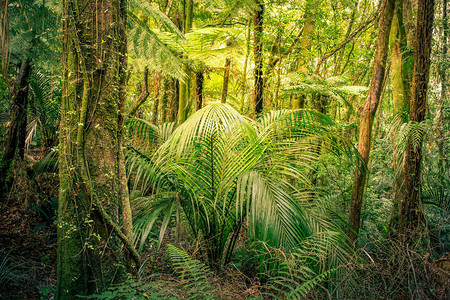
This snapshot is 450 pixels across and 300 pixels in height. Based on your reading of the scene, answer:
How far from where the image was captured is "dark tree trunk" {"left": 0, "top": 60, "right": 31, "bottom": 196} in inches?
157

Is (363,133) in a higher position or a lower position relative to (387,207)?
higher

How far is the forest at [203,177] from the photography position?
1696mm

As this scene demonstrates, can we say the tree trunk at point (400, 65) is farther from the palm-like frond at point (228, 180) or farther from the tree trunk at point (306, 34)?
the palm-like frond at point (228, 180)

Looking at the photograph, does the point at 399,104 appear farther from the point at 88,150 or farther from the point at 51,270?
the point at 51,270

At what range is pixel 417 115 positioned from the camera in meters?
2.91

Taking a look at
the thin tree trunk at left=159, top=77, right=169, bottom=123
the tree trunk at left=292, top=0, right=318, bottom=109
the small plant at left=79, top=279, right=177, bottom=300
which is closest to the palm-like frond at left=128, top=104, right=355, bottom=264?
the small plant at left=79, top=279, right=177, bottom=300

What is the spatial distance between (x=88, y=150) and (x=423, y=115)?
3350mm

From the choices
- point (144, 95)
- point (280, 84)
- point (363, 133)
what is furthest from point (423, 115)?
point (144, 95)

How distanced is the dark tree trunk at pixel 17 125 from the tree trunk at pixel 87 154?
3075mm

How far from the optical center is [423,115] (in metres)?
2.90

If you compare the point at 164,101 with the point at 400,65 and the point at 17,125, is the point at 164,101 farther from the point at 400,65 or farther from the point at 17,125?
→ the point at 400,65

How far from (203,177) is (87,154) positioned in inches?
46.8

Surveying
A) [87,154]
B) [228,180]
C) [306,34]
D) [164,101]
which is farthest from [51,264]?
[306,34]

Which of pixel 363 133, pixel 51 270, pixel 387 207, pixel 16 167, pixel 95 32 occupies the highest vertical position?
pixel 95 32
